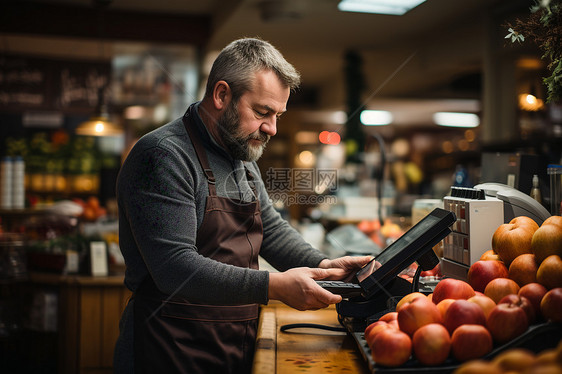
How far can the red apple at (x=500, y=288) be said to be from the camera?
1.30m

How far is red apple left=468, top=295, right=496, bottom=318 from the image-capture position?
1204 millimetres

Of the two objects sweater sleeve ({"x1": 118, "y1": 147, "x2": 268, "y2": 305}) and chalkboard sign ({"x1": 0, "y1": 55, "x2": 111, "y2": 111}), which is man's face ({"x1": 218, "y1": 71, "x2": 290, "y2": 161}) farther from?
chalkboard sign ({"x1": 0, "y1": 55, "x2": 111, "y2": 111})

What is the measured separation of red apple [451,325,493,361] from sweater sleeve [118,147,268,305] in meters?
0.53

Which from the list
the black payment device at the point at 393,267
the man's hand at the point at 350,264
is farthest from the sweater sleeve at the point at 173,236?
the man's hand at the point at 350,264

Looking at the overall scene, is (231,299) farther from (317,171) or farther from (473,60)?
(473,60)

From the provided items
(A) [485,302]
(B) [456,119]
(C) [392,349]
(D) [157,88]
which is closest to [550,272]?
(A) [485,302]

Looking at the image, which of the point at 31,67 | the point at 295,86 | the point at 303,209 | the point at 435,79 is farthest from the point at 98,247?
the point at 303,209

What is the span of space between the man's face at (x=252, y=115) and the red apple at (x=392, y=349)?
815mm

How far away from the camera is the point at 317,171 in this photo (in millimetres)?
3398

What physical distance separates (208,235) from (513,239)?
867mm

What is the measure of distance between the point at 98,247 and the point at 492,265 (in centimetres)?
283

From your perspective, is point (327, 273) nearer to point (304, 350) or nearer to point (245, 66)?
point (304, 350)

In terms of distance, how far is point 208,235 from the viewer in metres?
1.60

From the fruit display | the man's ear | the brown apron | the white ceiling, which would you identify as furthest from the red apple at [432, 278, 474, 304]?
the white ceiling
